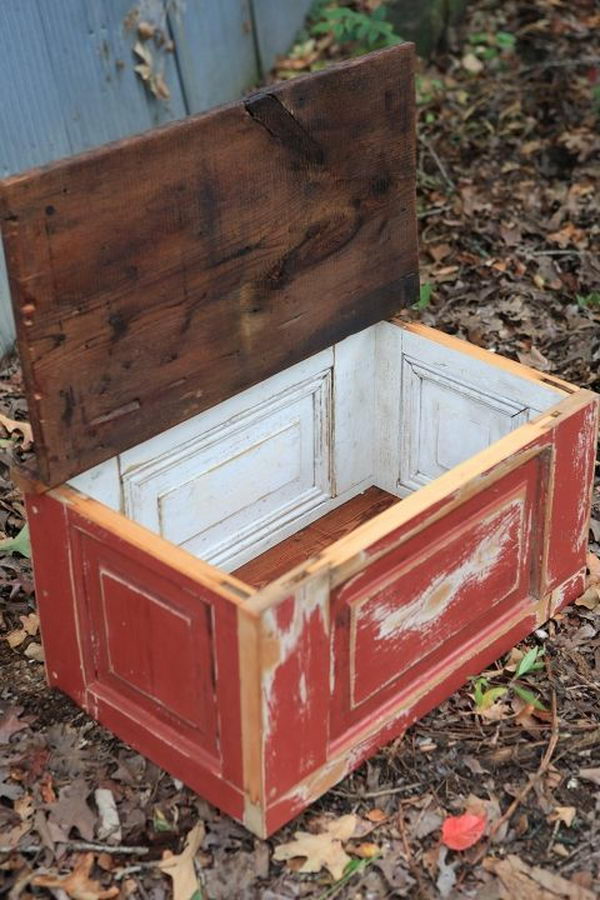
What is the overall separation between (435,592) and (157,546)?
757mm

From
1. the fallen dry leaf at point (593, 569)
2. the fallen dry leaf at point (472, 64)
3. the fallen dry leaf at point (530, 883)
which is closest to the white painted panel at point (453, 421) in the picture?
the fallen dry leaf at point (593, 569)

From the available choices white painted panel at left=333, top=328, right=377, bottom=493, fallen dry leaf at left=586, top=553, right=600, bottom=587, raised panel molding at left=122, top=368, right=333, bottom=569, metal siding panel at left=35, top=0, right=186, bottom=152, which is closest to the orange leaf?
fallen dry leaf at left=586, top=553, right=600, bottom=587

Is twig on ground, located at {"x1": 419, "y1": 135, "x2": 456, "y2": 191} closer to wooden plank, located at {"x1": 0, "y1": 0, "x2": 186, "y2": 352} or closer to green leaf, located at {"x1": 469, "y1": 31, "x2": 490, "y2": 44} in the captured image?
green leaf, located at {"x1": 469, "y1": 31, "x2": 490, "y2": 44}

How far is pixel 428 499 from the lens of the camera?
3.18 metres

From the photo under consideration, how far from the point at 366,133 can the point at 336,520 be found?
1262 millimetres

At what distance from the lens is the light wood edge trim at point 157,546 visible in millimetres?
2889

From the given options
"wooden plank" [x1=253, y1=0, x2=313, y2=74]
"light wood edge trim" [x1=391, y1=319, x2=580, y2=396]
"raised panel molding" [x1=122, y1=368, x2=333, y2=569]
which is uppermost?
"wooden plank" [x1=253, y1=0, x2=313, y2=74]

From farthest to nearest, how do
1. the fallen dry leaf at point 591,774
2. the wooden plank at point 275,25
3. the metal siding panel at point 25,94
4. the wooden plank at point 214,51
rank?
the wooden plank at point 275,25 → the wooden plank at point 214,51 → the metal siding panel at point 25,94 → the fallen dry leaf at point 591,774

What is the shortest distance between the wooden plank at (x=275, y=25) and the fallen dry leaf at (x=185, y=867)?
4546 mm

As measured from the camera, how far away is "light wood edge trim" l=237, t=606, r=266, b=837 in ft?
9.31

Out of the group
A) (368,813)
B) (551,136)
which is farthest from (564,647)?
(551,136)

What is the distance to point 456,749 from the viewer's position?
11.3 ft

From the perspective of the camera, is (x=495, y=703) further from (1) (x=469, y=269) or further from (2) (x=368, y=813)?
(1) (x=469, y=269)

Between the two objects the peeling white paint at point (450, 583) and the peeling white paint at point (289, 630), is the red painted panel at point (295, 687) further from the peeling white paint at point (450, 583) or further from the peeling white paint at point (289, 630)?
the peeling white paint at point (450, 583)
